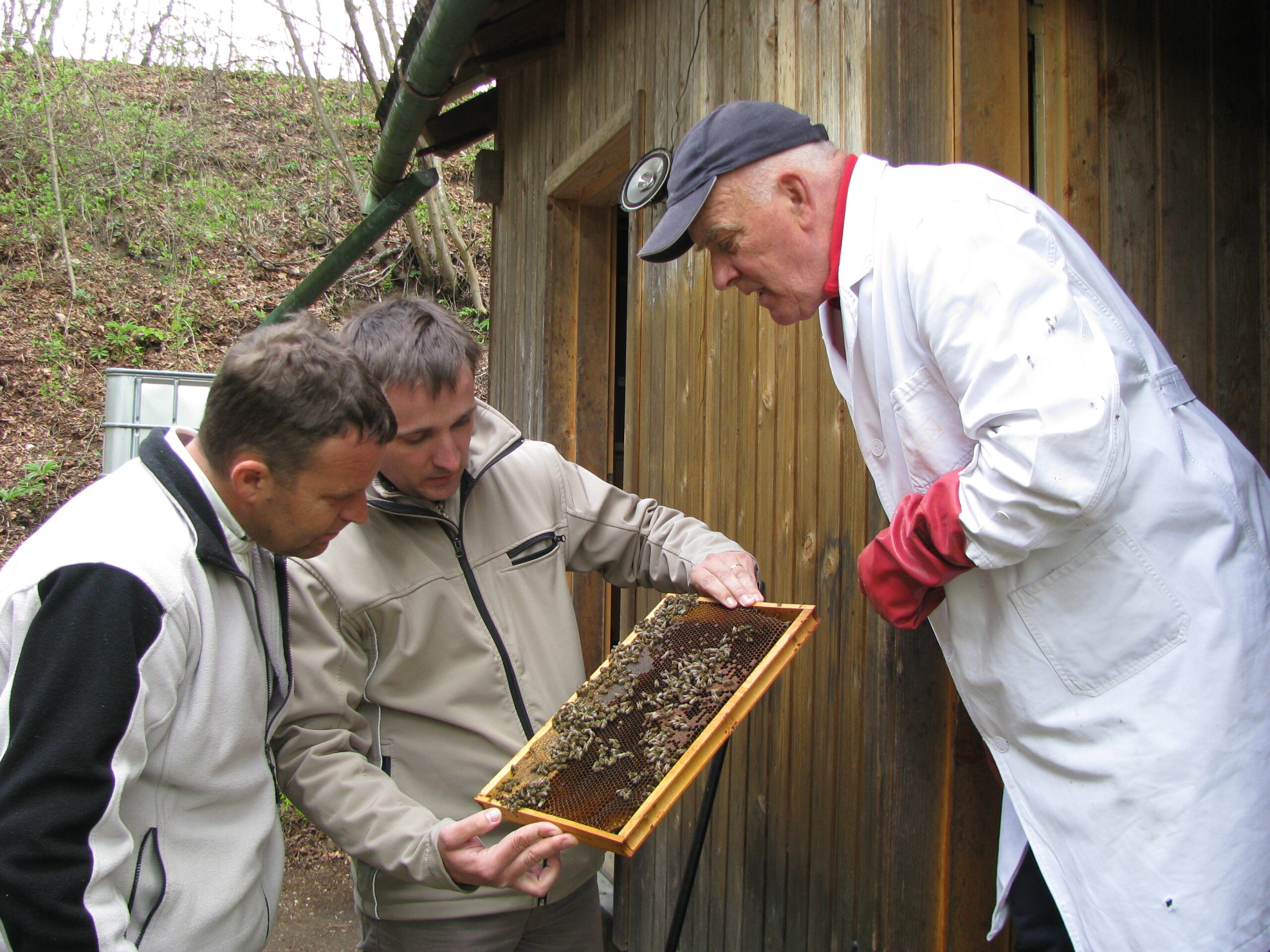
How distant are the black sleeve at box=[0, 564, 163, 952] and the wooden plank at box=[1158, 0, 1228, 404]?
2595 millimetres

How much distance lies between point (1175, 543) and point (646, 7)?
11.9 ft

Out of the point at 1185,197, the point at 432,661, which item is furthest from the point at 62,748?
the point at 1185,197

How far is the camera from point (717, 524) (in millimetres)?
3416

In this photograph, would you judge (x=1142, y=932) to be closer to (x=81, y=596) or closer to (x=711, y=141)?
(x=711, y=141)

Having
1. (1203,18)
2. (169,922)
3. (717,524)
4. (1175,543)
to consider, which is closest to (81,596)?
(169,922)

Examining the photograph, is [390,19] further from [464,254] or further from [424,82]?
[424,82]

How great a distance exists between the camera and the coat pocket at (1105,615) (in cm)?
162

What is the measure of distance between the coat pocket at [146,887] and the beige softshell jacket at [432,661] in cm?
46

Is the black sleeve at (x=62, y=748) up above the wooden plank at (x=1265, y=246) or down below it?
below

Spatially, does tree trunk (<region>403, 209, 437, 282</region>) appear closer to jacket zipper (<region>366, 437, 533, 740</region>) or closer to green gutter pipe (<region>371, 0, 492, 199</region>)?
green gutter pipe (<region>371, 0, 492, 199</region>)

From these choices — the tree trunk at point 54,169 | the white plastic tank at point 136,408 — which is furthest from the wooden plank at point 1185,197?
the tree trunk at point 54,169

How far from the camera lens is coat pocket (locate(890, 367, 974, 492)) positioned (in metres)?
1.83

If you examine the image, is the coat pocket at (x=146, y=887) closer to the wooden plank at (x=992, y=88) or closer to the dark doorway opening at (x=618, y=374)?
the wooden plank at (x=992, y=88)

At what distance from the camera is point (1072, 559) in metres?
1.68
